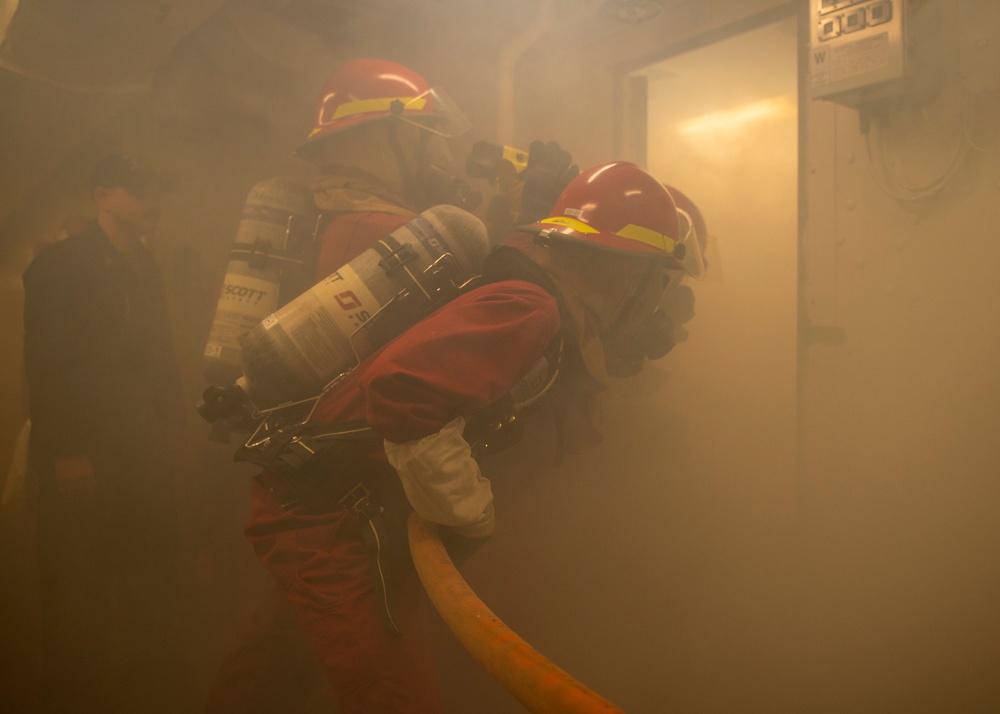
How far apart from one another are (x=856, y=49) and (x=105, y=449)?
60.7 inches

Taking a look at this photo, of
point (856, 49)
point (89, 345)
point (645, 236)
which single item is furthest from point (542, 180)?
point (89, 345)

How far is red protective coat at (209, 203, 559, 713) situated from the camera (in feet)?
2.64

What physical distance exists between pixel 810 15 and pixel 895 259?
1.52ft

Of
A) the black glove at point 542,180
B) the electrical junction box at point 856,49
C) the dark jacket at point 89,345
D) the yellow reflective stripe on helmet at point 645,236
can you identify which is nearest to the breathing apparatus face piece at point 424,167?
the black glove at point 542,180

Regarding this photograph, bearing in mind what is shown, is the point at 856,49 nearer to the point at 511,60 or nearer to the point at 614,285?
the point at 614,285

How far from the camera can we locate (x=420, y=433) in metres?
0.81

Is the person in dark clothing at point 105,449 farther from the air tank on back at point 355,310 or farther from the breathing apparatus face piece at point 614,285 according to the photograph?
the breathing apparatus face piece at point 614,285

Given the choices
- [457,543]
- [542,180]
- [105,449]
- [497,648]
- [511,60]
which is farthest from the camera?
[511,60]

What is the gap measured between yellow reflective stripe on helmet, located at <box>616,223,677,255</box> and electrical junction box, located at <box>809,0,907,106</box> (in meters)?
0.37

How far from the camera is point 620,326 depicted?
3.73ft

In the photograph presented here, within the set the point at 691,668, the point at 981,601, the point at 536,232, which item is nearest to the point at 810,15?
the point at 536,232

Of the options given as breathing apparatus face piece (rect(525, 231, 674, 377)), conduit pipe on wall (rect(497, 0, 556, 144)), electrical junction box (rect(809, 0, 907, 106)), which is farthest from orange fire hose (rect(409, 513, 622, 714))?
conduit pipe on wall (rect(497, 0, 556, 144))

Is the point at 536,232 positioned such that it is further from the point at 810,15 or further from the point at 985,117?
the point at 985,117

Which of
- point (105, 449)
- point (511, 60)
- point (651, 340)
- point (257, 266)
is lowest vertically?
point (105, 449)
